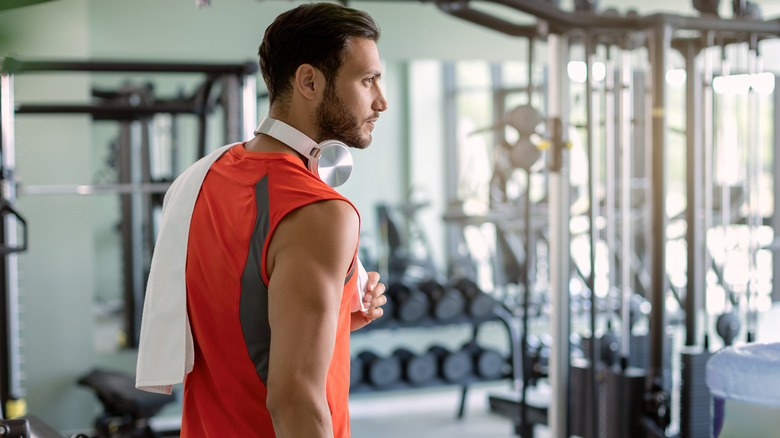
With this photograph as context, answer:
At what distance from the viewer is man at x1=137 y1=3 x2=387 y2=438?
1.00 metres

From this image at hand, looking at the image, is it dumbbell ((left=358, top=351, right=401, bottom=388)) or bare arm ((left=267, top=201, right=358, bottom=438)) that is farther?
dumbbell ((left=358, top=351, right=401, bottom=388))

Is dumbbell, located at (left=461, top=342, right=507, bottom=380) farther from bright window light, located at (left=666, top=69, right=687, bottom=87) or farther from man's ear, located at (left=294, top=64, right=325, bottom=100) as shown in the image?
man's ear, located at (left=294, top=64, right=325, bottom=100)

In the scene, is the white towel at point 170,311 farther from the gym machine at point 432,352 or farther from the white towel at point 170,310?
the gym machine at point 432,352

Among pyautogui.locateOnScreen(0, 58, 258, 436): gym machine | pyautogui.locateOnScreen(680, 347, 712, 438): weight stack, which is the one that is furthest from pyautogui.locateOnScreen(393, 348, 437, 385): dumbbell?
pyautogui.locateOnScreen(680, 347, 712, 438): weight stack


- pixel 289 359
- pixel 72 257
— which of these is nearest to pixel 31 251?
pixel 72 257

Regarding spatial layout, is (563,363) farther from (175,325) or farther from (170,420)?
(170,420)

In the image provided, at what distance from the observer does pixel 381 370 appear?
412 centimetres

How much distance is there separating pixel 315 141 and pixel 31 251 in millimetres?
3463

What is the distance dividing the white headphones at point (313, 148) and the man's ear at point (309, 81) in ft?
0.19

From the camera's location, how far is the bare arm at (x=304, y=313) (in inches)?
39.2

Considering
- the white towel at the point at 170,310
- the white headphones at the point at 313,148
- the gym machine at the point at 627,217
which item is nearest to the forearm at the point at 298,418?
the white towel at the point at 170,310

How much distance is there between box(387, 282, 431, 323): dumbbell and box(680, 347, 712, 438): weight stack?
1.54 metres

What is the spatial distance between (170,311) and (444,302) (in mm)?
3048

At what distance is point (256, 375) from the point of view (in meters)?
1.11
